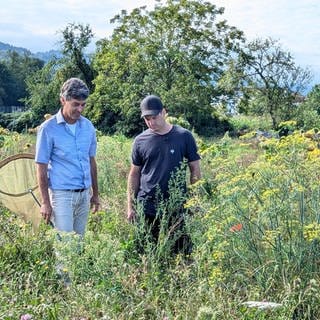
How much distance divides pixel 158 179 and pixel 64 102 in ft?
2.76

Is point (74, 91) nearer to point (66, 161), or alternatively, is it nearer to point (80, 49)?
point (66, 161)

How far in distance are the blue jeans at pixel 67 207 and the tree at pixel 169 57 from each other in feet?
79.5

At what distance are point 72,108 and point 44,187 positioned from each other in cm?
55

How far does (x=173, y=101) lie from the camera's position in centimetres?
2778

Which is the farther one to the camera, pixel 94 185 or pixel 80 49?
pixel 80 49

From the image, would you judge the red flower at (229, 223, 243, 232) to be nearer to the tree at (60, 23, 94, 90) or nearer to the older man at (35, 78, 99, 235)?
the older man at (35, 78, 99, 235)

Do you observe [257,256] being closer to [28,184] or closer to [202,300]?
[202,300]

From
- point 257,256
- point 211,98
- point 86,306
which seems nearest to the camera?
point 86,306

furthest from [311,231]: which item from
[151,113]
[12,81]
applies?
[12,81]

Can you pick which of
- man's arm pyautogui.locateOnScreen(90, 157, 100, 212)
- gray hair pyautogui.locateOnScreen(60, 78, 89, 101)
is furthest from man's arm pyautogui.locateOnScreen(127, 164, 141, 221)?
gray hair pyautogui.locateOnScreen(60, 78, 89, 101)

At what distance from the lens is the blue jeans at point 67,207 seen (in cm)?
396

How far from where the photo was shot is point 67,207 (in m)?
3.99

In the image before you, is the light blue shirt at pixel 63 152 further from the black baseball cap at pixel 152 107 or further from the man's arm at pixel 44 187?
the black baseball cap at pixel 152 107

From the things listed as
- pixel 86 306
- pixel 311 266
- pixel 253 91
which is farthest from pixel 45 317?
pixel 253 91
